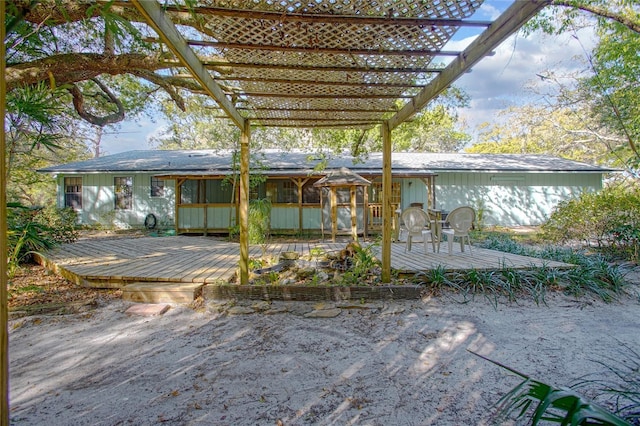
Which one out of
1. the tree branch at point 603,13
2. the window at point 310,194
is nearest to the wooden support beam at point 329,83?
the tree branch at point 603,13

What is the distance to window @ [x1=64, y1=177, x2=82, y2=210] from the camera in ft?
43.7

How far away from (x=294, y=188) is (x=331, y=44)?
9.85 meters

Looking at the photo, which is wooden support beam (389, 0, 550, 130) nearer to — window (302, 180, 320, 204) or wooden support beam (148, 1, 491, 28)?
wooden support beam (148, 1, 491, 28)

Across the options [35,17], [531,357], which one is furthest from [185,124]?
[531,357]

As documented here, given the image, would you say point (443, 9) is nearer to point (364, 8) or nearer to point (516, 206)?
point (364, 8)

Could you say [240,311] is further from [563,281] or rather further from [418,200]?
[418,200]

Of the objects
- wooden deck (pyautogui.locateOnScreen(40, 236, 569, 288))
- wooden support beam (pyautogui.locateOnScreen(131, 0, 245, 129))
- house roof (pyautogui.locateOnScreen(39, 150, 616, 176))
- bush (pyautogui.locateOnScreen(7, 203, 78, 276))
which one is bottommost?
wooden deck (pyautogui.locateOnScreen(40, 236, 569, 288))

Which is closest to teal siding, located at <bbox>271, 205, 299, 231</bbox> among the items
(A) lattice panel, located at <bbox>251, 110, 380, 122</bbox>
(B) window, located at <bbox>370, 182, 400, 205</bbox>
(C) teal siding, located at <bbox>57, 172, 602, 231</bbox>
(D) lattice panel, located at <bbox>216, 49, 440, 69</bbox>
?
(C) teal siding, located at <bbox>57, 172, 602, 231</bbox>

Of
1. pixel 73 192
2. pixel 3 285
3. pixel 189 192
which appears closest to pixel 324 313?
pixel 3 285

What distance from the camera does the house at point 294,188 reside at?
453 inches

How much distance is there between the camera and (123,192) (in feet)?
44.0

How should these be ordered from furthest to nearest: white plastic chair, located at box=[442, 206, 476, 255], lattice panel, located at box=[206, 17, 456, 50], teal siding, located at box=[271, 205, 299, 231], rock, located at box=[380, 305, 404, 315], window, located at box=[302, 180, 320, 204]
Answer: window, located at box=[302, 180, 320, 204] → teal siding, located at box=[271, 205, 299, 231] → white plastic chair, located at box=[442, 206, 476, 255] → rock, located at box=[380, 305, 404, 315] → lattice panel, located at box=[206, 17, 456, 50]

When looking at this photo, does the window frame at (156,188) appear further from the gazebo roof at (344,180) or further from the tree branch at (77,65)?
the gazebo roof at (344,180)

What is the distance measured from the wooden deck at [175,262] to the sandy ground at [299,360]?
Answer: 704mm
